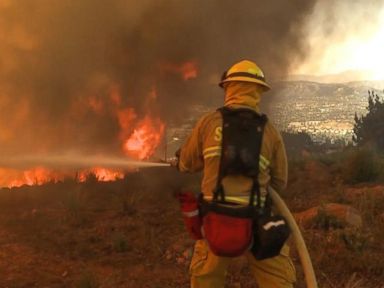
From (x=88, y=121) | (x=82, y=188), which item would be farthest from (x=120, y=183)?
(x=88, y=121)

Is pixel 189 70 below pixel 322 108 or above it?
below

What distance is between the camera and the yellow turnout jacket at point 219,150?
117 inches

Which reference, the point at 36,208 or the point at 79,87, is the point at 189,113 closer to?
the point at 79,87

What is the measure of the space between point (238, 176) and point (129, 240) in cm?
332

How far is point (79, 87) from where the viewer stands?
13961 mm

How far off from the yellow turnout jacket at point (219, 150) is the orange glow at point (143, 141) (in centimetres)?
1031

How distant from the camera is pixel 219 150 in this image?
3004mm

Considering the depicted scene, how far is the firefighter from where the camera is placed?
9.87 feet

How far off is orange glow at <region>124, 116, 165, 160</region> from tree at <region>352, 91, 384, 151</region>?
9.92 m

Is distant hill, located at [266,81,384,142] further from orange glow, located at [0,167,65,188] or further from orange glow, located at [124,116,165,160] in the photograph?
orange glow, located at [0,167,65,188]

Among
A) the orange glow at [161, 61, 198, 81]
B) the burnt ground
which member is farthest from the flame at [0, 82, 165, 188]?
the burnt ground

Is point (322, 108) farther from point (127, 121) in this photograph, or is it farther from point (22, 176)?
point (22, 176)

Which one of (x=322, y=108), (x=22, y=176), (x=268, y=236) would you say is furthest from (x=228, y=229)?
(x=322, y=108)

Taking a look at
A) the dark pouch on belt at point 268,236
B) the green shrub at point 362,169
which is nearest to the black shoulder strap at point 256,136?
the dark pouch on belt at point 268,236
